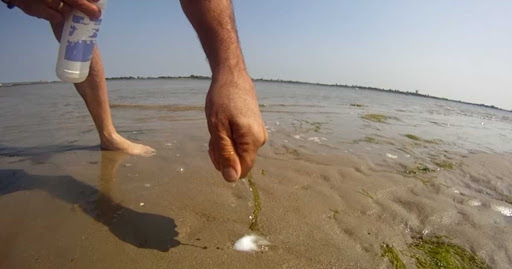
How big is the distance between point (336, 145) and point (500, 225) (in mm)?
1644

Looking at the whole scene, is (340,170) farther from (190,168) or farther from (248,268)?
(248,268)

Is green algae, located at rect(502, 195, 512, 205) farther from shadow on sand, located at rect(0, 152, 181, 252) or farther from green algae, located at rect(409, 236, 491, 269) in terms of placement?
shadow on sand, located at rect(0, 152, 181, 252)

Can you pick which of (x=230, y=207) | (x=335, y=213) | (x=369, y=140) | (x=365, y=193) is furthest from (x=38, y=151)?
(x=369, y=140)

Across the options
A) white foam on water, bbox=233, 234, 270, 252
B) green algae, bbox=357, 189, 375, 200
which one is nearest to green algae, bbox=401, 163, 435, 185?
green algae, bbox=357, 189, 375, 200

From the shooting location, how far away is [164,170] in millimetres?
2102

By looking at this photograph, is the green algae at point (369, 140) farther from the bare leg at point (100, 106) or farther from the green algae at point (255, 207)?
the bare leg at point (100, 106)

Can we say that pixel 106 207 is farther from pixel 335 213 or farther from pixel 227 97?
pixel 335 213

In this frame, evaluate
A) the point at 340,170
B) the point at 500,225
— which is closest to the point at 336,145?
the point at 340,170

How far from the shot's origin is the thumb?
1.11m

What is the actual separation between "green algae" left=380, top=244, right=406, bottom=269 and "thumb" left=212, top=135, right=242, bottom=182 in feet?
2.42

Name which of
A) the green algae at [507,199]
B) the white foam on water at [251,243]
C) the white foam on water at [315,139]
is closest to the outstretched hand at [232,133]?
the white foam on water at [251,243]

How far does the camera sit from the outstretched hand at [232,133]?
111 centimetres

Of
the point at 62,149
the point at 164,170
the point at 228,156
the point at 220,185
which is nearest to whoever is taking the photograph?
the point at 228,156

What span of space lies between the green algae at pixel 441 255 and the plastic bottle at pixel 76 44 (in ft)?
5.95
